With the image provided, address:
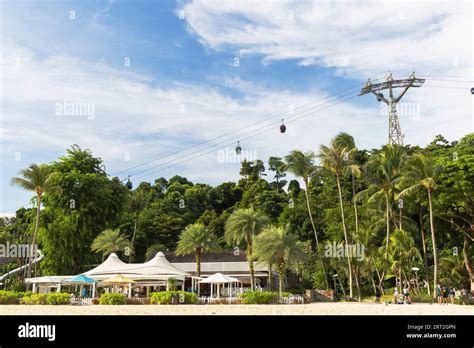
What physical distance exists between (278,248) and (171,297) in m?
7.76

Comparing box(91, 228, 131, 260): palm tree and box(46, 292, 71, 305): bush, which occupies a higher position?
box(91, 228, 131, 260): palm tree

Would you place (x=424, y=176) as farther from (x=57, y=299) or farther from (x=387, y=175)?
(x=57, y=299)

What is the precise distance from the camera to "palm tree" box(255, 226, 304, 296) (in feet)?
117

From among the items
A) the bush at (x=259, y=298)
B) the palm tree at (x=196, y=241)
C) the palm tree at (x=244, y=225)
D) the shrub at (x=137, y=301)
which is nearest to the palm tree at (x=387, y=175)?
the palm tree at (x=244, y=225)

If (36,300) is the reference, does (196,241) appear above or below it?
above

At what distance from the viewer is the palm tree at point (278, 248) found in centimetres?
3566

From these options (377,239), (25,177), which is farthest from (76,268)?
(377,239)

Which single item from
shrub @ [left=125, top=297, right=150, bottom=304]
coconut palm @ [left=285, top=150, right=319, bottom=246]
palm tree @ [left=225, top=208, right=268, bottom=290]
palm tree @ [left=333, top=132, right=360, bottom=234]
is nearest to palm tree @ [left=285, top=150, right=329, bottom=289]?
coconut palm @ [left=285, top=150, right=319, bottom=246]

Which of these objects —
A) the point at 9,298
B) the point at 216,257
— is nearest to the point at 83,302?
the point at 9,298

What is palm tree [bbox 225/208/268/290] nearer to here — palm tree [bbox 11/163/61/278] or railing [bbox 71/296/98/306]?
railing [bbox 71/296/98/306]

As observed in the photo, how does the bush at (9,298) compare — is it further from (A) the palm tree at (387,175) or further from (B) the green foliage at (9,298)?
(A) the palm tree at (387,175)

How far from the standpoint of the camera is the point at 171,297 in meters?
34.2

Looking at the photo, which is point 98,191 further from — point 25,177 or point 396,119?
point 396,119

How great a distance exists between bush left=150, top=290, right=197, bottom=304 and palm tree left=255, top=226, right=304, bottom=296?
17.5ft
